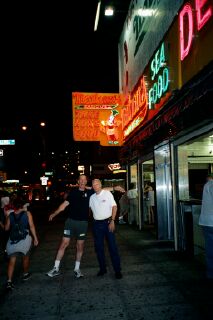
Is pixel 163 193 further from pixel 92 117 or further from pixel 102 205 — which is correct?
pixel 92 117

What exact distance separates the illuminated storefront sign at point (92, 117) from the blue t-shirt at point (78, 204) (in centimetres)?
803

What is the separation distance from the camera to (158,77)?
367 inches

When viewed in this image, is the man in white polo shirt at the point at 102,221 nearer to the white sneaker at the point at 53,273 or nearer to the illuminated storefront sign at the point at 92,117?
the white sneaker at the point at 53,273

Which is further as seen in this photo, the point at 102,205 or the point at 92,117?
the point at 92,117

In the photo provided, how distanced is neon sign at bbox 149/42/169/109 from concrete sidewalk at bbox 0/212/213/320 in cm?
417

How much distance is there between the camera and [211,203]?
6.04 m

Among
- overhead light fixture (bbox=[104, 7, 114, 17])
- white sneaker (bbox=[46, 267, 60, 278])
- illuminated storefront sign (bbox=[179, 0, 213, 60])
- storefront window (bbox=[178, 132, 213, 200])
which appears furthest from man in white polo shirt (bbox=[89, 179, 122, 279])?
overhead light fixture (bbox=[104, 7, 114, 17])

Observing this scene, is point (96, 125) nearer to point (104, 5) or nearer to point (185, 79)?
point (104, 5)

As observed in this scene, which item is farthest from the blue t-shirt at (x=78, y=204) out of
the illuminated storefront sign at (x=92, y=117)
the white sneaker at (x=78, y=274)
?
the illuminated storefront sign at (x=92, y=117)

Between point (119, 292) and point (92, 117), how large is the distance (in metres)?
10.2

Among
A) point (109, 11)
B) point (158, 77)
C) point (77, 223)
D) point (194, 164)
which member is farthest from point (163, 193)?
point (109, 11)

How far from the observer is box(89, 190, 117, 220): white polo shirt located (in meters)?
6.75

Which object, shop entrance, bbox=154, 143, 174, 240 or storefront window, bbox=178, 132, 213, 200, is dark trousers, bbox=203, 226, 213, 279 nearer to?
storefront window, bbox=178, 132, 213, 200

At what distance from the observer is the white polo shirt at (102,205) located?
675 centimetres
